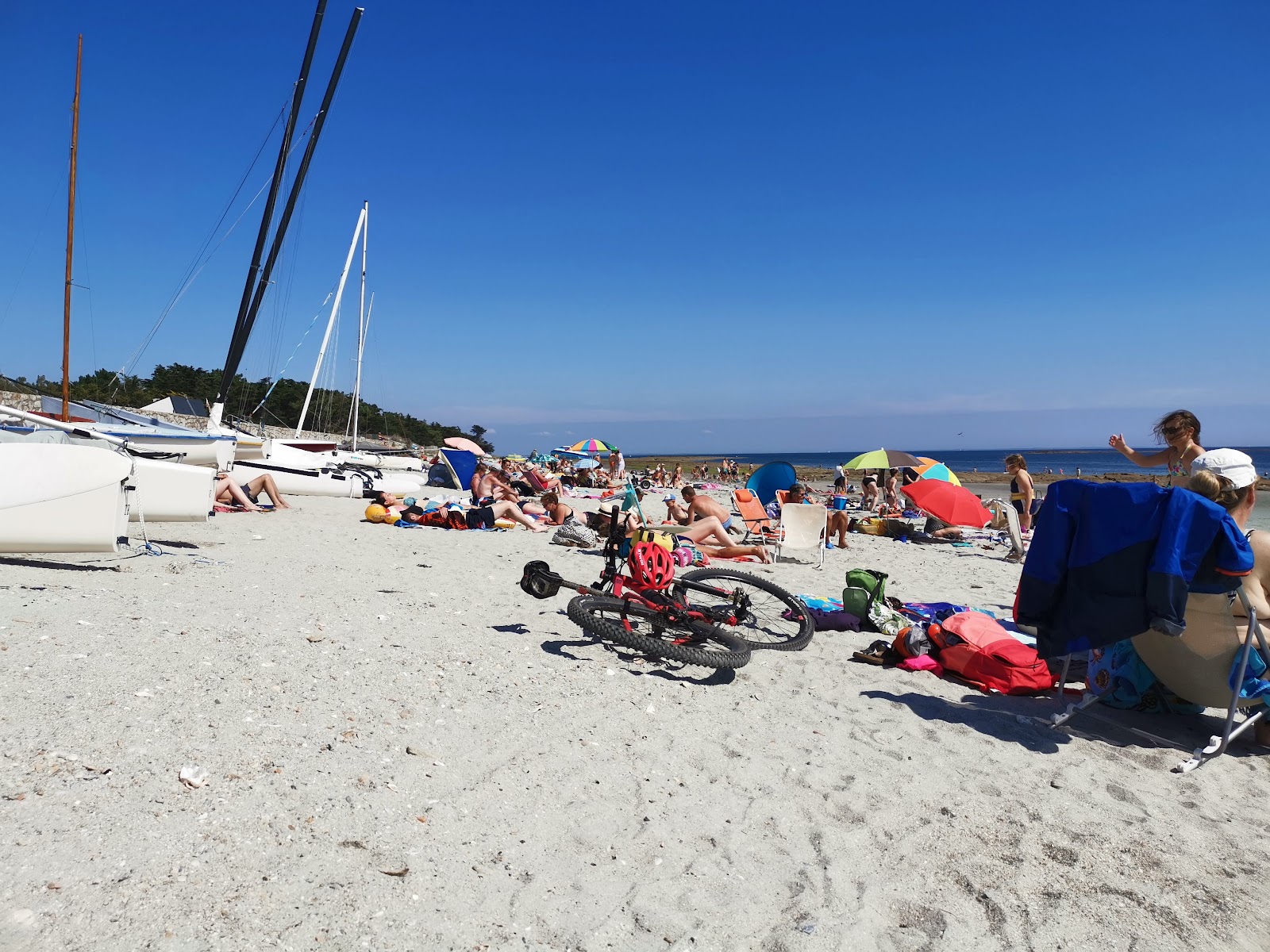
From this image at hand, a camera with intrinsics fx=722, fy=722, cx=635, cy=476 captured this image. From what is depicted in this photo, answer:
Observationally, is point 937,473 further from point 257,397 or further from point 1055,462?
point 1055,462

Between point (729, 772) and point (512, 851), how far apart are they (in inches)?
44.4

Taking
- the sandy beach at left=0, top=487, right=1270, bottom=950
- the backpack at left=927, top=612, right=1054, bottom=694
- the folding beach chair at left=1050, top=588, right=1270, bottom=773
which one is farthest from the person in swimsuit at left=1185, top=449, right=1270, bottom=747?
the backpack at left=927, top=612, right=1054, bottom=694

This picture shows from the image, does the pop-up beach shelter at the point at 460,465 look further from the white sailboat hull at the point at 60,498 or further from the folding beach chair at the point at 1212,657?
the folding beach chair at the point at 1212,657

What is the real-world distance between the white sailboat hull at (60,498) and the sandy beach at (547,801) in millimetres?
944

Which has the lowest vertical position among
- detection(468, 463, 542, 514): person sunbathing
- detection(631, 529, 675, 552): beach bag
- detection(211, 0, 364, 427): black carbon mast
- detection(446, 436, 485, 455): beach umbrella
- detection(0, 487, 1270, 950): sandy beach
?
detection(0, 487, 1270, 950): sandy beach

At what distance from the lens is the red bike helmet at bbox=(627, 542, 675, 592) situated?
4.95 metres

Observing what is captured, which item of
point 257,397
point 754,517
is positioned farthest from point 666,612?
point 257,397

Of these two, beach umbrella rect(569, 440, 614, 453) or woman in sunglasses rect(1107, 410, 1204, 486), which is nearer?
woman in sunglasses rect(1107, 410, 1204, 486)

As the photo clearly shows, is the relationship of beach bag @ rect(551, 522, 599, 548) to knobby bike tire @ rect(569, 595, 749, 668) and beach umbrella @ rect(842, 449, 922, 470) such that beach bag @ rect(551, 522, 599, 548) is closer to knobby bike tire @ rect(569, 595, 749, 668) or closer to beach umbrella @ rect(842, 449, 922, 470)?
A: knobby bike tire @ rect(569, 595, 749, 668)

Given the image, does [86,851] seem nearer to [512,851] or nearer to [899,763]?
[512,851]

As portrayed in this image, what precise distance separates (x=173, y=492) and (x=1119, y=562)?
25.5 feet

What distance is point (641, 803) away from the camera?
295 cm

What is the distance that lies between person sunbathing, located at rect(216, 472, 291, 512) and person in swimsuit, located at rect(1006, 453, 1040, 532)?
11829mm

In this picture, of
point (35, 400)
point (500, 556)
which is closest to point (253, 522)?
point (500, 556)
